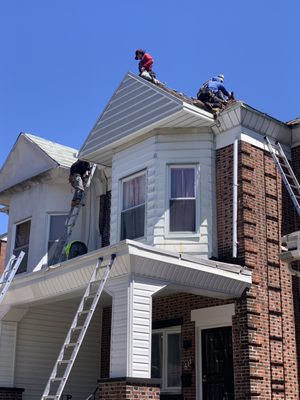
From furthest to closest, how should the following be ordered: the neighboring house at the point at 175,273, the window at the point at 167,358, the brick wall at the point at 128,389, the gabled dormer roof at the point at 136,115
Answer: the window at the point at 167,358
the gabled dormer roof at the point at 136,115
the neighboring house at the point at 175,273
the brick wall at the point at 128,389

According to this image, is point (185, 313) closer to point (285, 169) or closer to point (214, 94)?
point (285, 169)

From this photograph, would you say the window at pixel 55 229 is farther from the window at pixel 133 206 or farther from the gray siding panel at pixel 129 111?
the window at pixel 133 206

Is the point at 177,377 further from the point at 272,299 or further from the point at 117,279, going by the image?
the point at 117,279

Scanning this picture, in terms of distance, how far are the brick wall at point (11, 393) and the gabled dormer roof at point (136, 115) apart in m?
5.98

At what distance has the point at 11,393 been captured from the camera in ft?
44.7

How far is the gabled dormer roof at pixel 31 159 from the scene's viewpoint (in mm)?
16672

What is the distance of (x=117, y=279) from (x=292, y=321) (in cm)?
415

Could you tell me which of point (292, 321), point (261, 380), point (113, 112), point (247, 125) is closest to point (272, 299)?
point (292, 321)

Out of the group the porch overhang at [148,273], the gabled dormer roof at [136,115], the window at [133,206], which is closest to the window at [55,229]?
the gabled dormer roof at [136,115]

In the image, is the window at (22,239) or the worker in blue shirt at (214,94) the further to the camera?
the window at (22,239)

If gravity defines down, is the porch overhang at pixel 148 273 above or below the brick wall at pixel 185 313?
above

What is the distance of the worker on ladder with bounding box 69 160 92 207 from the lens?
1572 centimetres

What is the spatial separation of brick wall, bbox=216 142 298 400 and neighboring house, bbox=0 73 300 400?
27mm

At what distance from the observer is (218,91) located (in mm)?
14156
